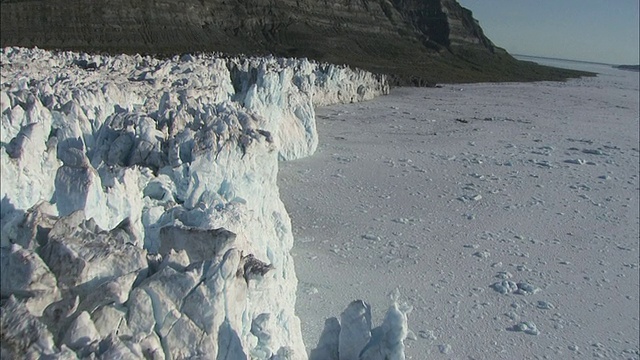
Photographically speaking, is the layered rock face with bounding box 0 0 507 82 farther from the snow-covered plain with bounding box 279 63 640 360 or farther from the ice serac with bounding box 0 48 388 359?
the ice serac with bounding box 0 48 388 359

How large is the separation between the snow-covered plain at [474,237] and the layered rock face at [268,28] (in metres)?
21.5

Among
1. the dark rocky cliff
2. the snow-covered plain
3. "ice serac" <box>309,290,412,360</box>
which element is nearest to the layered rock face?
the dark rocky cliff

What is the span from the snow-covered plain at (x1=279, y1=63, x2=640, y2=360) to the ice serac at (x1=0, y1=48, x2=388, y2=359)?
1763 millimetres

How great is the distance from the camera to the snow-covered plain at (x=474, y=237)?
6531 millimetres

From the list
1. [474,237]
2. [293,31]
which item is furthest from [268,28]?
[474,237]

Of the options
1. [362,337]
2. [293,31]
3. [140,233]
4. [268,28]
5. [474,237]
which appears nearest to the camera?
[362,337]

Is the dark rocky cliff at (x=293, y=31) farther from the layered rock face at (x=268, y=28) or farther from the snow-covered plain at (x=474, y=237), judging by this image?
the snow-covered plain at (x=474, y=237)

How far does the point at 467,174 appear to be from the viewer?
43.7ft

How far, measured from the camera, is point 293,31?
44.9 meters

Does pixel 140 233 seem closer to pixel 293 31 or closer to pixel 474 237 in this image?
pixel 474 237

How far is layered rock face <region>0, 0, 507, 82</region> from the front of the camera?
33.7 m

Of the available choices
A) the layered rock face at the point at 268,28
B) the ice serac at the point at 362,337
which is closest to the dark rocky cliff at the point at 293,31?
the layered rock face at the point at 268,28

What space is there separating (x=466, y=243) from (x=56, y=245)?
710 cm

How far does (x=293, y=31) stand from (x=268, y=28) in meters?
2.29
